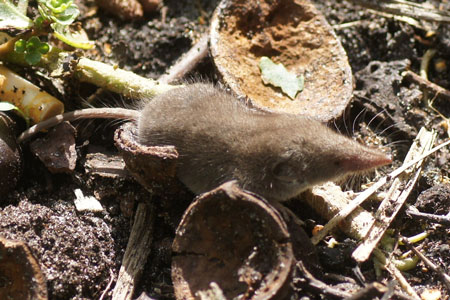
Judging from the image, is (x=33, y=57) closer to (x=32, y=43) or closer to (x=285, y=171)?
(x=32, y=43)

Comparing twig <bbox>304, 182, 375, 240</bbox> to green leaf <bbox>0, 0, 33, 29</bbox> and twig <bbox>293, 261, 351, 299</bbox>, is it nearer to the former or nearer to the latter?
twig <bbox>293, 261, 351, 299</bbox>

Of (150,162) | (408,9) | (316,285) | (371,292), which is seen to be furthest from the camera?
(408,9)

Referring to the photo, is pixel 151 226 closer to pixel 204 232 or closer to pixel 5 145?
pixel 204 232

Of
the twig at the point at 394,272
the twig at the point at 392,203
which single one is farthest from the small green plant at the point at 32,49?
the twig at the point at 394,272

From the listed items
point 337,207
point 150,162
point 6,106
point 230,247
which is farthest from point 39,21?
point 337,207

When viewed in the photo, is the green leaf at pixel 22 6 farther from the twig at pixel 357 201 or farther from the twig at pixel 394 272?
the twig at pixel 394 272

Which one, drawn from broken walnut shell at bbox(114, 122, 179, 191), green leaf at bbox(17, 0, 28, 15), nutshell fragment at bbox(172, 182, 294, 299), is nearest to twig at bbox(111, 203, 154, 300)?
broken walnut shell at bbox(114, 122, 179, 191)

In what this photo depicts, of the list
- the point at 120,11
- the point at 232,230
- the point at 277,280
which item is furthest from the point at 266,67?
the point at 277,280
